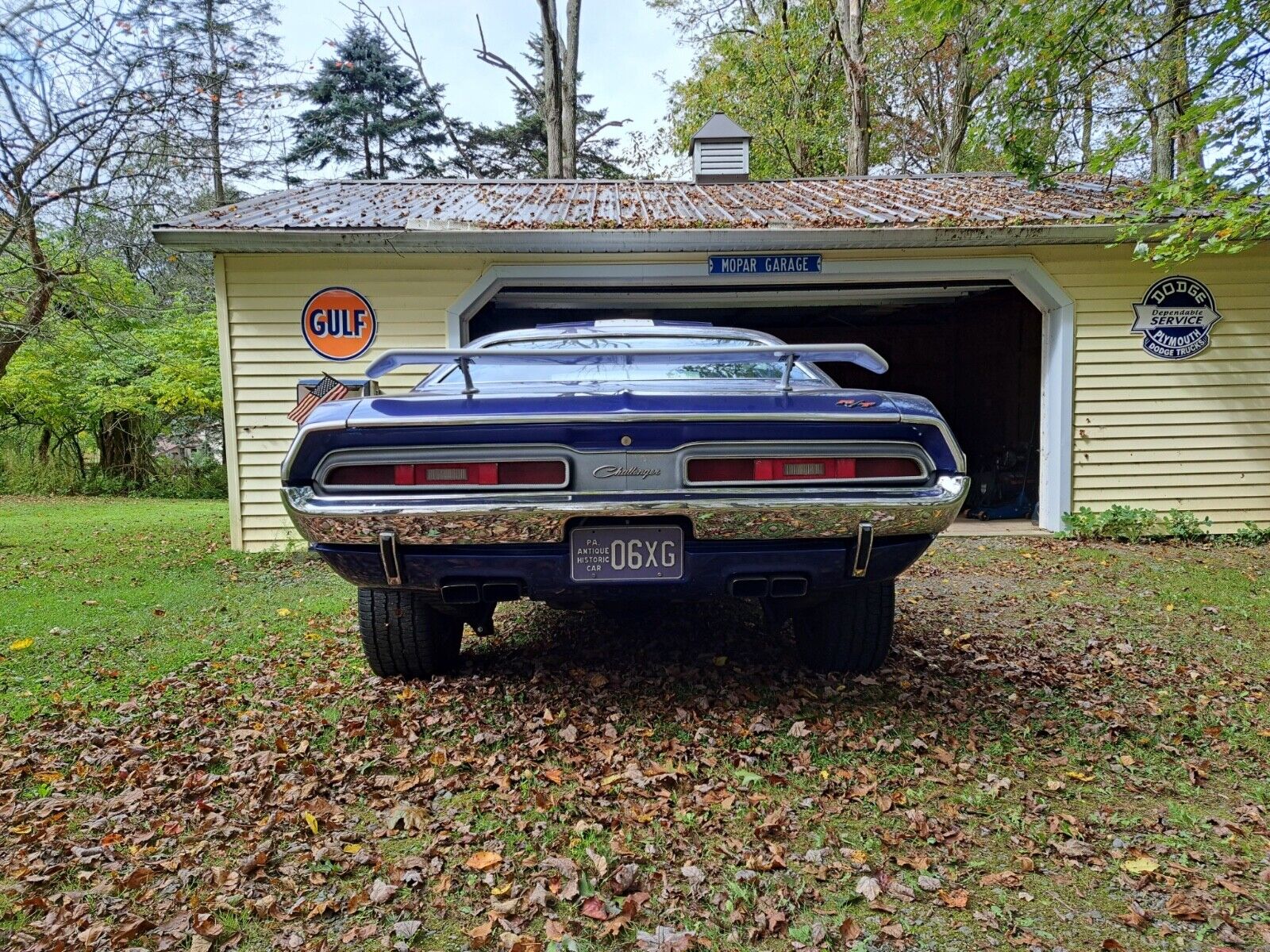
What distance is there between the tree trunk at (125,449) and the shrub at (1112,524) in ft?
52.7

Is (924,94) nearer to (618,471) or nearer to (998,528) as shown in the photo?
(998,528)

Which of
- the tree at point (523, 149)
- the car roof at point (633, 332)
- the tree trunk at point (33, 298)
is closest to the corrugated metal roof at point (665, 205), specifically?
the tree trunk at point (33, 298)

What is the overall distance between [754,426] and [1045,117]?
718 centimetres

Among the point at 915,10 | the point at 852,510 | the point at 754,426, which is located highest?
the point at 915,10

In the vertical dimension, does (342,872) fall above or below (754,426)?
below

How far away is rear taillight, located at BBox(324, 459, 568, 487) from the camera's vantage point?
229 centimetres

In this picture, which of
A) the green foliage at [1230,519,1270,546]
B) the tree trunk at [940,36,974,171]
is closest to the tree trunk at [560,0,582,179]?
the tree trunk at [940,36,974,171]

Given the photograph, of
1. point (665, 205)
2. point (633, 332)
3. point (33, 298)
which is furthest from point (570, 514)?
point (33, 298)

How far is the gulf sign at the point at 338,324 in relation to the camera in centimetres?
654

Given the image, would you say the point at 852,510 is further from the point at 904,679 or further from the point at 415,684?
the point at 415,684

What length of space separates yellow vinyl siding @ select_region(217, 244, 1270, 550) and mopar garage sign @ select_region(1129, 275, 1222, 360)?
84 millimetres

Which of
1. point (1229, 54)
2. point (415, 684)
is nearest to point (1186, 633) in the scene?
point (415, 684)

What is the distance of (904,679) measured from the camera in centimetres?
310

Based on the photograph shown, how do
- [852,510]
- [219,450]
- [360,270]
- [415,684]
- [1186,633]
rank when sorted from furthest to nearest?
[219,450] < [360,270] < [1186,633] < [415,684] < [852,510]
